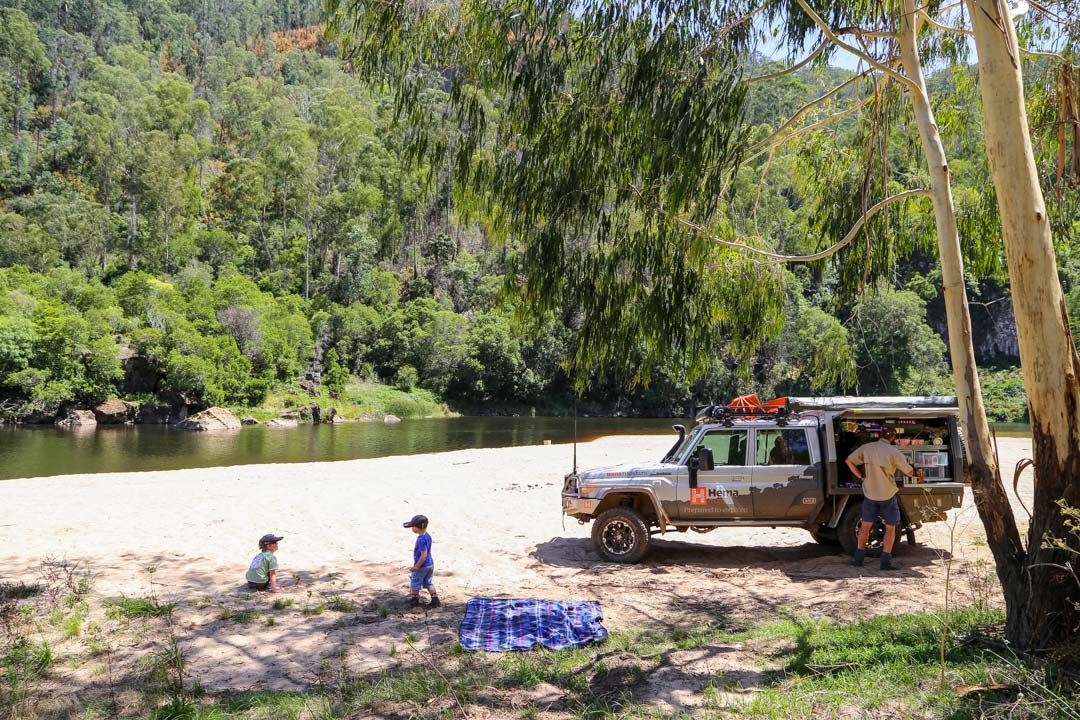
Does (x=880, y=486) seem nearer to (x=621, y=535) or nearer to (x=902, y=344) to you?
(x=621, y=535)

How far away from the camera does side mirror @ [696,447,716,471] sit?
843cm

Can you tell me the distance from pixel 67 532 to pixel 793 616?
32.3 feet

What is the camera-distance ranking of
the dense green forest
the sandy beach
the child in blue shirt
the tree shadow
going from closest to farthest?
the sandy beach, the child in blue shirt, the tree shadow, the dense green forest

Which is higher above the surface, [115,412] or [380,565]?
[115,412]

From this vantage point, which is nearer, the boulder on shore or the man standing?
the man standing

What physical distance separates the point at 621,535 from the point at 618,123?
4601mm

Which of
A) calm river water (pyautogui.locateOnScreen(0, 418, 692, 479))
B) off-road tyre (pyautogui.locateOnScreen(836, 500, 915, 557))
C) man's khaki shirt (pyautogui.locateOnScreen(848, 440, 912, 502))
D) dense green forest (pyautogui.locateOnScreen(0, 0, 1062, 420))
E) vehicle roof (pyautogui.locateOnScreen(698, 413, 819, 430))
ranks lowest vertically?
calm river water (pyautogui.locateOnScreen(0, 418, 692, 479))

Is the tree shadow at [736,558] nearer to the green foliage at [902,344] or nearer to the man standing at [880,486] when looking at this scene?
the man standing at [880,486]

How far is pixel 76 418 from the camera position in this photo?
43469 mm

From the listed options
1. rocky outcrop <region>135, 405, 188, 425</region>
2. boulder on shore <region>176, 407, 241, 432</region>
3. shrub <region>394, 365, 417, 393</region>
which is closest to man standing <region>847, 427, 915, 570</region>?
boulder on shore <region>176, 407, 241, 432</region>

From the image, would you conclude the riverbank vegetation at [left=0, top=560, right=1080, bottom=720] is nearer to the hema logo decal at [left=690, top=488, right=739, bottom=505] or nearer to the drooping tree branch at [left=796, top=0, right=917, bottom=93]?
the hema logo decal at [left=690, top=488, right=739, bottom=505]

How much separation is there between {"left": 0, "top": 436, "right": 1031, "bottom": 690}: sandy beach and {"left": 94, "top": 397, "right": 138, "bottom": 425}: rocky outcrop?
3207cm

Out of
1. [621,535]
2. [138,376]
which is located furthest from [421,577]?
[138,376]

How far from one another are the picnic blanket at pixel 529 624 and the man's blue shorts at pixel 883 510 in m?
3.18
